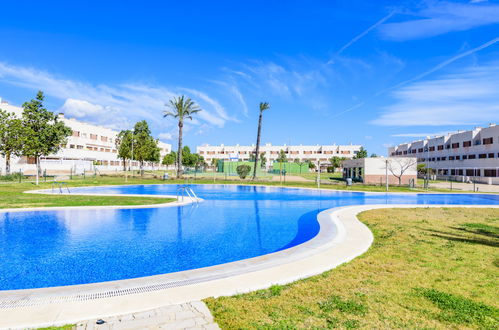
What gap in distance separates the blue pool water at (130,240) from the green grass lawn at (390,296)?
3.87m

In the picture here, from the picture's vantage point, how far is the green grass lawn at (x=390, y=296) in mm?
4227

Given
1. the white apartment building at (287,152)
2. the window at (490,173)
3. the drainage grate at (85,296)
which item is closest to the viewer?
the drainage grate at (85,296)

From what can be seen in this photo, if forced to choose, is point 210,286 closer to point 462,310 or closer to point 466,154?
point 462,310

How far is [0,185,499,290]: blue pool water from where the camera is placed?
26.1 feet

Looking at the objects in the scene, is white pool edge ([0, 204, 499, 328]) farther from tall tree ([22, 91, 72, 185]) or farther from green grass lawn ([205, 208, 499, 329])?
tall tree ([22, 91, 72, 185])

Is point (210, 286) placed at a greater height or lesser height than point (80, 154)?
lesser

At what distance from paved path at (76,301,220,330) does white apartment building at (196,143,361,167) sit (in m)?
106

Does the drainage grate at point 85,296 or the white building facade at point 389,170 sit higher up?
the white building facade at point 389,170

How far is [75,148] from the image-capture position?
6100 cm

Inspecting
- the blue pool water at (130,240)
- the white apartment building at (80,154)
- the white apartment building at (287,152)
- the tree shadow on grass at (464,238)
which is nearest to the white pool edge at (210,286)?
the blue pool water at (130,240)

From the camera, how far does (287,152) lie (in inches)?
4715

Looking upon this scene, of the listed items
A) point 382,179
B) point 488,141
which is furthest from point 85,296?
point 488,141

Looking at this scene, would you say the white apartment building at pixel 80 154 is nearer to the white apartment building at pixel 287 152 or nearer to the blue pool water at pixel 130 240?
the blue pool water at pixel 130 240

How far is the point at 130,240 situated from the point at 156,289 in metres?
6.38
